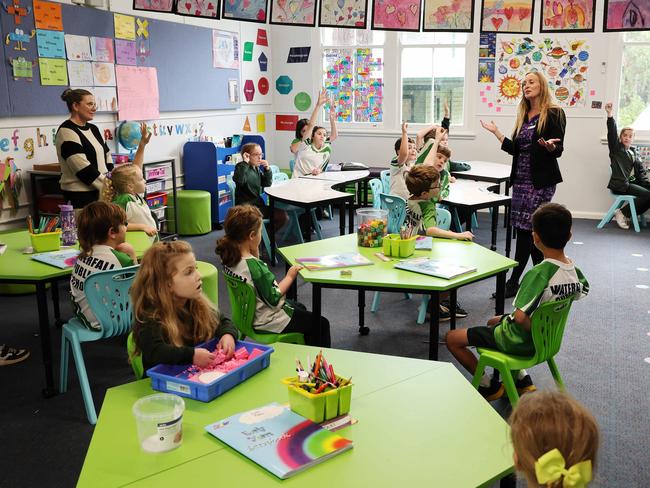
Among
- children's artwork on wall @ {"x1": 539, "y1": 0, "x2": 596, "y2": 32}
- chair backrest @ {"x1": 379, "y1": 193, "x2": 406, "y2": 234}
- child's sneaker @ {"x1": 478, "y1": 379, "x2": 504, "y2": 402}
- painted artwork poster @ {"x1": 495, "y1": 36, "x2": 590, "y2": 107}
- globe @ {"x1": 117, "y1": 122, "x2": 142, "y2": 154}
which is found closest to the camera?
child's sneaker @ {"x1": 478, "y1": 379, "x2": 504, "y2": 402}

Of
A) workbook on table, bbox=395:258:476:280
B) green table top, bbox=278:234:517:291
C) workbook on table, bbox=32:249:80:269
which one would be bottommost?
green table top, bbox=278:234:517:291

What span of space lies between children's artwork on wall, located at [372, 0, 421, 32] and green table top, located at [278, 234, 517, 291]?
7.03 feet

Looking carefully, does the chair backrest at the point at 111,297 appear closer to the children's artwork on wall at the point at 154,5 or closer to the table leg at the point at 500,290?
the table leg at the point at 500,290

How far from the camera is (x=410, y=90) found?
29.1 ft

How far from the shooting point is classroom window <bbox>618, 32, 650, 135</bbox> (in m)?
7.76

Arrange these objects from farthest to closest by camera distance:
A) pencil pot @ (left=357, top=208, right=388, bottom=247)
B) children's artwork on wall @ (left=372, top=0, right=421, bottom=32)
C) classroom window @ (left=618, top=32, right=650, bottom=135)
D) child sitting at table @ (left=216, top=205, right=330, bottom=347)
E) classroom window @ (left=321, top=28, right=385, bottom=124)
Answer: classroom window @ (left=321, top=28, right=385, bottom=124) < classroom window @ (left=618, top=32, right=650, bottom=135) < children's artwork on wall @ (left=372, top=0, right=421, bottom=32) < pencil pot @ (left=357, top=208, right=388, bottom=247) < child sitting at table @ (left=216, top=205, right=330, bottom=347)

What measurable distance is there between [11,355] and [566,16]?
4491 mm

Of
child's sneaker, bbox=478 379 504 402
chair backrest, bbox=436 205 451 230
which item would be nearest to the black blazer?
chair backrest, bbox=436 205 451 230

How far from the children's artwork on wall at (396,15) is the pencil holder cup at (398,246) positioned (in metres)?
2.38

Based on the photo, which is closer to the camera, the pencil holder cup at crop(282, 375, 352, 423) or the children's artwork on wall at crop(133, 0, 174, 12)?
the pencil holder cup at crop(282, 375, 352, 423)

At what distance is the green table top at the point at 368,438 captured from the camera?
148 cm

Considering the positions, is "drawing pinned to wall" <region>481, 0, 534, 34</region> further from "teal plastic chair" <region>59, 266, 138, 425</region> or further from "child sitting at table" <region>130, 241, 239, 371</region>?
"child sitting at table" <region>130, 241, 239, 371</region>

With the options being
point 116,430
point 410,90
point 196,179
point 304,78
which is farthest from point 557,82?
point 116,430

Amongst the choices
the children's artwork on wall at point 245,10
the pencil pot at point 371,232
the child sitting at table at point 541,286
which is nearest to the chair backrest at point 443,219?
the pencil pot at point 371,232
